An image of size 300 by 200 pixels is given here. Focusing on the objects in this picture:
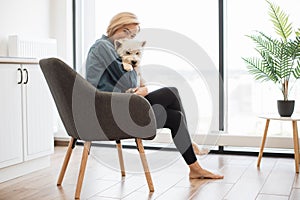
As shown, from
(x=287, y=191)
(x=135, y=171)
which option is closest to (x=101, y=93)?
(x=135, y=171)

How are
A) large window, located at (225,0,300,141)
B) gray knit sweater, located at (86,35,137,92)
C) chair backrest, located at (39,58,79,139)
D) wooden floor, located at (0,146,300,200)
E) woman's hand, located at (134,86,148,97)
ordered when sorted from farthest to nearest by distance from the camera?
large window, located at (225,0,300,141), woman's hand, located at (134,86,148,97), gray knit sweater, located at (86,35,137,92), wooden floor, located at (0,146,300,200), chair backrest, located at (39,58,79,139)

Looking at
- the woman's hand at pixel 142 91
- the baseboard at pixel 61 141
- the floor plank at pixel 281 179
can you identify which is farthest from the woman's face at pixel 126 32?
the baseboard at pixel 61 141

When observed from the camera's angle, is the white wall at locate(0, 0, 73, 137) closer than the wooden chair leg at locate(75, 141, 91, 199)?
No

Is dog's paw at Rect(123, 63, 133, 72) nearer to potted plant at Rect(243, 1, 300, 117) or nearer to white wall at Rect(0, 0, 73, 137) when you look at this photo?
potted plant at Rect(243, 1, 300, 117)

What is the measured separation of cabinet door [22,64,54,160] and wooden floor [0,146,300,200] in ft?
0.59

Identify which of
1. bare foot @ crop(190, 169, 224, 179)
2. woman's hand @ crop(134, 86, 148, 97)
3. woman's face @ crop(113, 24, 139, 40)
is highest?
woman's face @ crop(113, 24, 139, 40)

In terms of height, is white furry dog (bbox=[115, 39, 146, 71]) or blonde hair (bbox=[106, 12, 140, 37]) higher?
blonde hair (bbox=[106, 12, 140, 37])

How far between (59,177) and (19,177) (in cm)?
40

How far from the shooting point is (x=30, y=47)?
3881mm

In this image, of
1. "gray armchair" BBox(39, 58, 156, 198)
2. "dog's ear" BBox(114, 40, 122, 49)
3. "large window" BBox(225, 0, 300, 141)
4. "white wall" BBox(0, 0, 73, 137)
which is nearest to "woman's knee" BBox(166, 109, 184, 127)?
"gray armchair" BBox(39, 58, 156, 198)

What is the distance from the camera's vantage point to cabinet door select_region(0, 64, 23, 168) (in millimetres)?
2973

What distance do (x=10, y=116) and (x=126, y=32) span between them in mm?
961

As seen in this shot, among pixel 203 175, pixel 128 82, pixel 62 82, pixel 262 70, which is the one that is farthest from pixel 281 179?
pixel 62 82

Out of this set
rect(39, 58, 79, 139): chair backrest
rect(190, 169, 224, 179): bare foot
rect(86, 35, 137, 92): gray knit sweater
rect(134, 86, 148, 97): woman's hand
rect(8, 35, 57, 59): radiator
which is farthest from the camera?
rect(8, 35, 57, 59): radiator
